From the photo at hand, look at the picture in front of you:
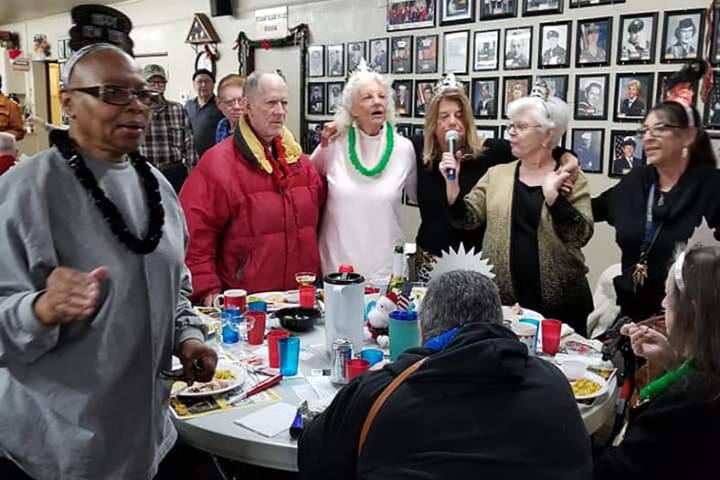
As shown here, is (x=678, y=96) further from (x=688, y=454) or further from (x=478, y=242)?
(x=688, y=454)

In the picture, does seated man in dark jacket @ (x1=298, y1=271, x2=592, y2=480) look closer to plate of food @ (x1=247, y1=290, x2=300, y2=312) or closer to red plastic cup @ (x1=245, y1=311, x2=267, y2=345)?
red plastic cup @ (x1=245, y1=311, x2=267, y2=345)

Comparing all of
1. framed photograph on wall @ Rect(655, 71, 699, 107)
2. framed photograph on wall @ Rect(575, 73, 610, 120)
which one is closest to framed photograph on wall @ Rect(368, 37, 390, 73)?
framed photograph on wall @ Rect(575, 73, 610, 120)

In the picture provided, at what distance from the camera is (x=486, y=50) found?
4.36m

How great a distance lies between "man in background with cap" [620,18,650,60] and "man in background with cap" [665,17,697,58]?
A: 0.14 m

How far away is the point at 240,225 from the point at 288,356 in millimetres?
873

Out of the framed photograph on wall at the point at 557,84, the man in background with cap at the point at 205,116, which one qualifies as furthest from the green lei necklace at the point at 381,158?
the man in background with cap at the point at 205,116

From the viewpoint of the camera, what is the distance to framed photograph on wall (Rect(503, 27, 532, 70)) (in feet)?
13.5

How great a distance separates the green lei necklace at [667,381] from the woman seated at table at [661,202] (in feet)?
4.17

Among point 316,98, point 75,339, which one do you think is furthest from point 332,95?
point 75,339

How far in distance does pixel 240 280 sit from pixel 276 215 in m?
0.30

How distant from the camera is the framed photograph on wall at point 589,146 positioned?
153 inches

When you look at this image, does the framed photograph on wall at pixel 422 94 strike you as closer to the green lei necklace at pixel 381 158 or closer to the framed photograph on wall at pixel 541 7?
the framed photograph on wall at pixel 541 7

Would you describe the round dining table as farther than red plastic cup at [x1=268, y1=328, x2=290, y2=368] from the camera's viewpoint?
No

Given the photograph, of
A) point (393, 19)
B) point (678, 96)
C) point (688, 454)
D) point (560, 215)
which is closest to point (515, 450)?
point (688, 454)
